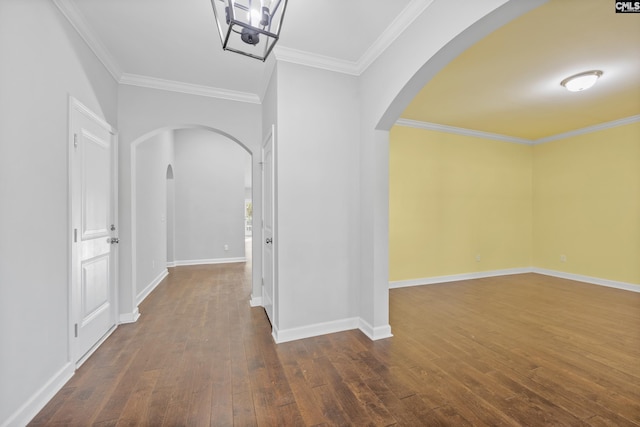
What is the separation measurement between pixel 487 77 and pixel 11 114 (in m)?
4.23

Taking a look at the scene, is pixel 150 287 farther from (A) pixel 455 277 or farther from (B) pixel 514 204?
(B) pixel 514 204

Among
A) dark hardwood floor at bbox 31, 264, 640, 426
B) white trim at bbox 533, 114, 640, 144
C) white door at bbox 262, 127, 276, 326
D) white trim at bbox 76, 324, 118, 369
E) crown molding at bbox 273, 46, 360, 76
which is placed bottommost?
dark hardwood floor at bbox 31, 264, 640, 426

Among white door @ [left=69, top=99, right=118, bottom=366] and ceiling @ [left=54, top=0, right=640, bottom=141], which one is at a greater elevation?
ceiling @ [left=54, top=0, right=640, bottom=141]

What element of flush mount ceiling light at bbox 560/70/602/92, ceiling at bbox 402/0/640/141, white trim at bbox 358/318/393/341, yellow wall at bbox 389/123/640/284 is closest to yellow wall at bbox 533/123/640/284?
yellow wall at bbox 389/123/640/284

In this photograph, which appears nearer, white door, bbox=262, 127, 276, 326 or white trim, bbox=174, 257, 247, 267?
white door, bbox=262, 127, 276, 326

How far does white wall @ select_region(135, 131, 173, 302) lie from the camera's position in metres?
3.91

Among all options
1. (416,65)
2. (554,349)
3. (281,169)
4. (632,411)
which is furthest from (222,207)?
(632,411)

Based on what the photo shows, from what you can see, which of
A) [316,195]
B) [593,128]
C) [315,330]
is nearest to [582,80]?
[593,128]

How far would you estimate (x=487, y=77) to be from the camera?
3166 mm

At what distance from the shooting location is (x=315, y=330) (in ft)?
9.10

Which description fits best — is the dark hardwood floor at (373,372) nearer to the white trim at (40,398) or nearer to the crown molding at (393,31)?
the white trim at (40,398)

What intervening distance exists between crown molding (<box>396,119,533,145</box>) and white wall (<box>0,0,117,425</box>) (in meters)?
4.24

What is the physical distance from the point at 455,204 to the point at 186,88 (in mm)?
4767

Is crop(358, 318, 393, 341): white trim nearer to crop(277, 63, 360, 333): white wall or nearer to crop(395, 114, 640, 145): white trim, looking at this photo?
crop(277, 63, 360, 333): white wall
